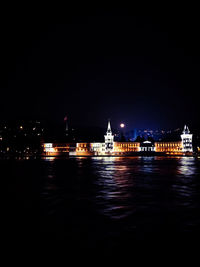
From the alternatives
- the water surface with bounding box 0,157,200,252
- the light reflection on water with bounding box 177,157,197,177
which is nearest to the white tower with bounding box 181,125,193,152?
the light reflection on water with bounding box 177,157,197,177

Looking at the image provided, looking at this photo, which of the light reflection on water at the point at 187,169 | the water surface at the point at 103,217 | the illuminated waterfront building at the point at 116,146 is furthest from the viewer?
the illuminated waterfront building at the point at 116,146

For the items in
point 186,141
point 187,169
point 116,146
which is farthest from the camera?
point 116,146

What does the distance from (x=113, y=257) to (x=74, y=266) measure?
3.51ft

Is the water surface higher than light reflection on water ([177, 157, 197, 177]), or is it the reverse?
the water surface

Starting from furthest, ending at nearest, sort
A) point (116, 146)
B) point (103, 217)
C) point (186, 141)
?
point (116, 146)
point (186, 141)
point (103, 217)

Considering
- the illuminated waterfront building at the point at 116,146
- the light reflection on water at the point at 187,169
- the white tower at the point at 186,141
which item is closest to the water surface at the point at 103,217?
the light reflection on water at the point at 187,169

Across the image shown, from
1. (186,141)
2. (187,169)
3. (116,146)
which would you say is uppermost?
(186,141)

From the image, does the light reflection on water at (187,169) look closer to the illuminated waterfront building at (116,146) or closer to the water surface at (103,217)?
the water surface at (103,217)

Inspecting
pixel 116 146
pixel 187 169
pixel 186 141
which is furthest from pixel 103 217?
pixel 116 146

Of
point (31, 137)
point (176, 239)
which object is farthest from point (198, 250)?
point (31, 137)

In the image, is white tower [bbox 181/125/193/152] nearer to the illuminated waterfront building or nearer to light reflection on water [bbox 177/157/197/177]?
the illuminated waterfront building

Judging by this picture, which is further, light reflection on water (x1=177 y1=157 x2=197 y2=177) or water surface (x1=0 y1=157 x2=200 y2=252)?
light reflection on water (x1=177 y1=157 x2=197 y2=177)

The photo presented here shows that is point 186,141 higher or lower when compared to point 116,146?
higher

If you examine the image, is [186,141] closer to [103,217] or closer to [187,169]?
[187,169]
